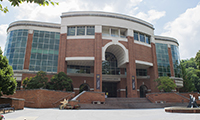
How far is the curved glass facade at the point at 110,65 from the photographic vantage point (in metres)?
37.1

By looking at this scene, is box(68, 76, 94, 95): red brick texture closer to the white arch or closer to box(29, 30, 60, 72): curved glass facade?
box(29, 30, 60, 72): curved glass facade

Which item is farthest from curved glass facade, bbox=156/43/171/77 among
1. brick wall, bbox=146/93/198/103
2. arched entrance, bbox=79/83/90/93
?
arched entrance, bbox=79/83/90/93

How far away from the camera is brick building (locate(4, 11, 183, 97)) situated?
31.8 metres

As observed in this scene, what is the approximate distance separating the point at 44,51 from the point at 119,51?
17.3 m

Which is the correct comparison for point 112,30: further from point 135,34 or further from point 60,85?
point 60,85

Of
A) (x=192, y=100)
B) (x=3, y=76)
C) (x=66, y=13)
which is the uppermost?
(x=66, y=13)

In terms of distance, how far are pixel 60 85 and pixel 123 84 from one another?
17027 millimetres

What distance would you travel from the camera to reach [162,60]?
40.1 meters

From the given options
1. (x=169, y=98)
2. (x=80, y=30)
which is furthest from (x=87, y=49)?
(x=169, y=98)

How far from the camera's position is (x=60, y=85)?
26.6 meters

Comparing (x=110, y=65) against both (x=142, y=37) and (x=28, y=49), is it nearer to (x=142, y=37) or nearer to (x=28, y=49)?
Answer: (x=142, y=37)

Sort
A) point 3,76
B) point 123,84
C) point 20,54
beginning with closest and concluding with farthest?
point 3,76, point 20,54, point 123,84

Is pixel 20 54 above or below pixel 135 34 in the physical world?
below

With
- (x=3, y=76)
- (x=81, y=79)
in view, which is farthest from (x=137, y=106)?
(x=3, y=76)
